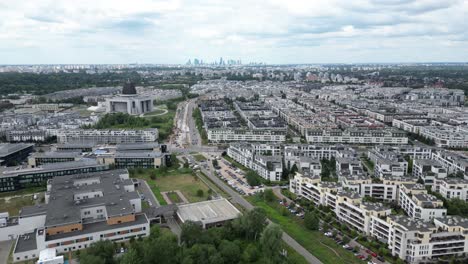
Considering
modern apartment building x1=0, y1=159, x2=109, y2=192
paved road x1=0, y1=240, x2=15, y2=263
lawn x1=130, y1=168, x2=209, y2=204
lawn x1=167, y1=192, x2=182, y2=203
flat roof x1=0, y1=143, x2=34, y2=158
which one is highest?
flat roof x1=0, y1=143, x2=34, y2=158

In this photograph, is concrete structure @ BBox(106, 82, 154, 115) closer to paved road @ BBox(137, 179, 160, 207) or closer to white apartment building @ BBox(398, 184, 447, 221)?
paved road @ BBox(137, 179, 160, 207)

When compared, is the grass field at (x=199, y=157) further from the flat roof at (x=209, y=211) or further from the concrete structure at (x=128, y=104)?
the concrete structure at (x=128, y=104)

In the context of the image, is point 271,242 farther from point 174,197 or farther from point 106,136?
point 106,136

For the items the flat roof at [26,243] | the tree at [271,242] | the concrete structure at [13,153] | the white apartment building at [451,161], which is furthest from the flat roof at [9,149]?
the white apartment building at [451,161]

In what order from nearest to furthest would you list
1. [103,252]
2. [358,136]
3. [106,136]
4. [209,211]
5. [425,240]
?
1. [103,252]
2. [425,240]
3. [209,211]
4. [358,136]
5. [106,136]

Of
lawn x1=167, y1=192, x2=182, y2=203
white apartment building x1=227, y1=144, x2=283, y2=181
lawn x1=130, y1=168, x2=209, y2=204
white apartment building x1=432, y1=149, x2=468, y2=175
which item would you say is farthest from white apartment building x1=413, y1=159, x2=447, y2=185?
lawn x1=167, y1=192, x2=182, y2=203

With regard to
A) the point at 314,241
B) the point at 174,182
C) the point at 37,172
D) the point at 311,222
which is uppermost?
the point at 37,172

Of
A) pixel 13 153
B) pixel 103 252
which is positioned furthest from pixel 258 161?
pixel 13 153
